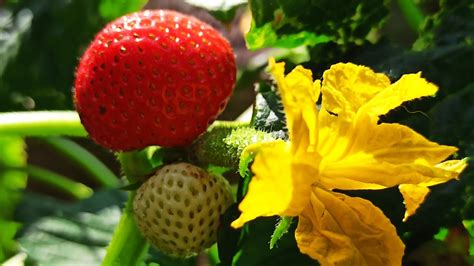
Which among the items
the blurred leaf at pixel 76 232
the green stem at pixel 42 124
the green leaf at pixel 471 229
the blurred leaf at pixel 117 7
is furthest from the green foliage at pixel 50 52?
the green leaf at pixel 471 229

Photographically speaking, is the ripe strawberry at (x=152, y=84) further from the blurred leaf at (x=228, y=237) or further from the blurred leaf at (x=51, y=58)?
the blurred leaf at (x=51, y=58)

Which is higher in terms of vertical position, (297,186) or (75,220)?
(297,186)

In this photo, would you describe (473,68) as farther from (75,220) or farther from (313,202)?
(75,220)

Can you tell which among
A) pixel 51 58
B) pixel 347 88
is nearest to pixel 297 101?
pixel 347 88

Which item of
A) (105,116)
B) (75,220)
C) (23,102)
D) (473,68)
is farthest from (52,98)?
(473,68)

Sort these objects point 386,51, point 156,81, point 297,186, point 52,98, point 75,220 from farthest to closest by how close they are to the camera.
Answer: point 52,98 → point 75,220 → point 386,51 → point 156,81 → point 297,186

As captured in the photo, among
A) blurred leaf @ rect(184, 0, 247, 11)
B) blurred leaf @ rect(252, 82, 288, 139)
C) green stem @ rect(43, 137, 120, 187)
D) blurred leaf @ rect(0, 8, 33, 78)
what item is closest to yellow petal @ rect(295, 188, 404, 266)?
blurred leaf @ rect(252, 82, 288, 139)
